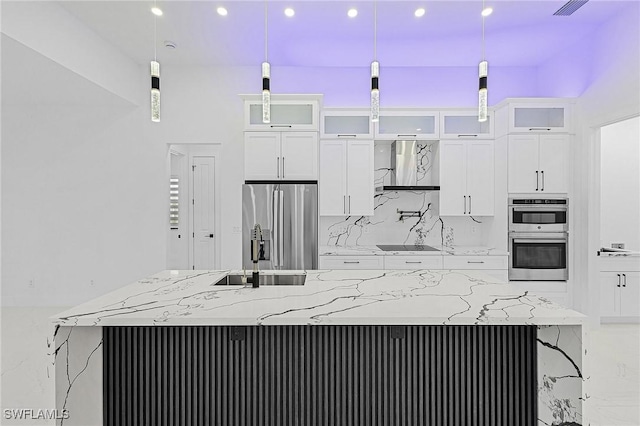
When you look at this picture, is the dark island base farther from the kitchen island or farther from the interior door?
the interior door

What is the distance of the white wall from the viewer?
4.70 meters

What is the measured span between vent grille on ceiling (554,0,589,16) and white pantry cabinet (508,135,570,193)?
1.24 m

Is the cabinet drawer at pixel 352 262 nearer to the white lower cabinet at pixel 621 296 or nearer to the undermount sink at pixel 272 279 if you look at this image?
the undermount sink at pixel 272 279

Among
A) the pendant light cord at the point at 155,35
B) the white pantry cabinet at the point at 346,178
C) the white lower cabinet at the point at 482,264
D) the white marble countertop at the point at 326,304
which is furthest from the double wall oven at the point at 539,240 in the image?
the pendant light cord at the point at 155,35

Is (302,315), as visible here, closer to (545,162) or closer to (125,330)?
(125,330)

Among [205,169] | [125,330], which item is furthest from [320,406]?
[205,169]

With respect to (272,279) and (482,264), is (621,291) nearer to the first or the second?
(482,264)

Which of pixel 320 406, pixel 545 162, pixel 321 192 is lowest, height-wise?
pixel 320 406

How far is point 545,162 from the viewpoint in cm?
413

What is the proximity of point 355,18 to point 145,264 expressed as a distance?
3926 mm

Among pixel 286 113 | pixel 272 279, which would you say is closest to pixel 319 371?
pixel 272 279

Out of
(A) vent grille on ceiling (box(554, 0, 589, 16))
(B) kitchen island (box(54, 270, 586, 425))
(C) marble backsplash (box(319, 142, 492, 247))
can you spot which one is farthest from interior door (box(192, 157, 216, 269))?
(A) vent grille on ceiling (box(554, 0, 589, 16))

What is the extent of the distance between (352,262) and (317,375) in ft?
7.56

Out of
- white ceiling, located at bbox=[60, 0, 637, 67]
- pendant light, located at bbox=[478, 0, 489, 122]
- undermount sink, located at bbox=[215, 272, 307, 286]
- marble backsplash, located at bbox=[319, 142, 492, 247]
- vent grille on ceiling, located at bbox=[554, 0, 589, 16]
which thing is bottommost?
undermount sink, located at bbox=[215, 272, 307, 286]
